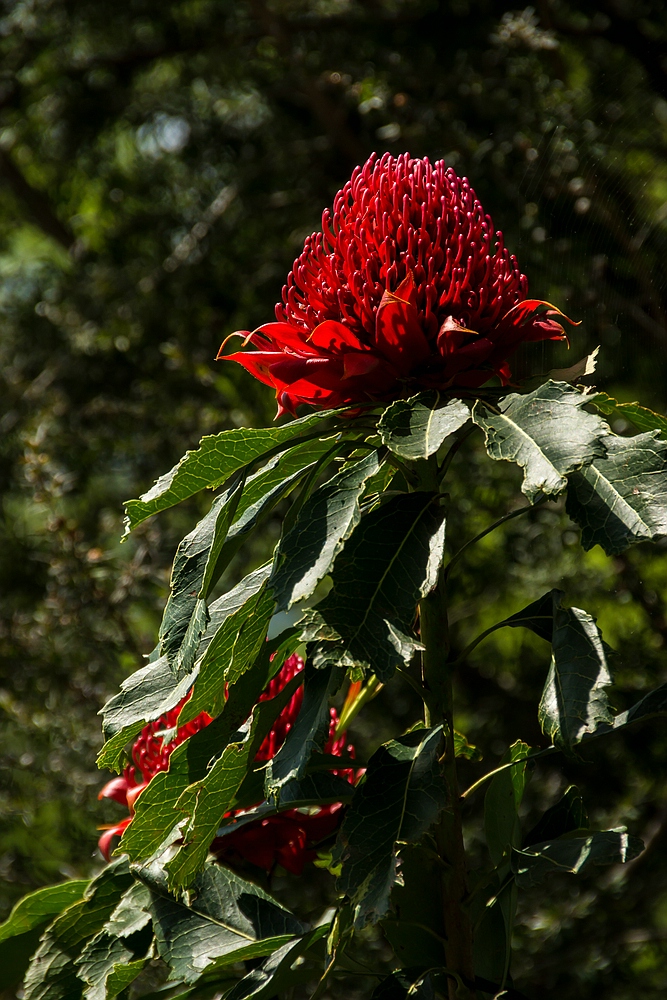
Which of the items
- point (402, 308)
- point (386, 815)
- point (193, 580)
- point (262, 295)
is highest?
point (402, 308)

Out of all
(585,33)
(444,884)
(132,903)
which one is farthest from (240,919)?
(585,33)

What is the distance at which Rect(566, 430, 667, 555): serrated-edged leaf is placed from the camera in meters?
0.78

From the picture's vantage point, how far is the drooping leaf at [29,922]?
4.11 feet

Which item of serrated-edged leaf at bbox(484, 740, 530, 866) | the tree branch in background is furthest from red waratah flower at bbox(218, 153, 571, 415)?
the tree branch in background

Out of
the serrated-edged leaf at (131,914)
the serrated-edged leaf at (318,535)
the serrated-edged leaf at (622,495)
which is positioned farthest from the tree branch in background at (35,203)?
the serrated-edged leaf at (622,495)

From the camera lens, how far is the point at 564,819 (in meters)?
1.08

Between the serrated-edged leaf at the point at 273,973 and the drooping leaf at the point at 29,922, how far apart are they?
357 mm

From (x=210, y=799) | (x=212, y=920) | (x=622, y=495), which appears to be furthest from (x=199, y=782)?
(x=622, y=495)

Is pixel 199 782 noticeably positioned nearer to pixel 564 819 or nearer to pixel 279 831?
pixel 279 831

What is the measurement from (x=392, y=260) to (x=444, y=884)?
2.17 feet

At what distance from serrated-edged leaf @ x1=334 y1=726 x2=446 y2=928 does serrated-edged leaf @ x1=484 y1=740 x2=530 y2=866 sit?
0.18 metres

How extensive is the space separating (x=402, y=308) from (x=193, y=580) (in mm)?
324

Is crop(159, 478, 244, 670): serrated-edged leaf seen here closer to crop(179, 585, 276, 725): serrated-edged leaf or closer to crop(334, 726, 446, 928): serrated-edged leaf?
crop(179, 585, 276, 725): serrated-edged leaf

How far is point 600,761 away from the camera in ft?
8.44
